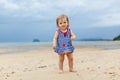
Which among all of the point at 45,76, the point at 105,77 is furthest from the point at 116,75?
the point at 45,76

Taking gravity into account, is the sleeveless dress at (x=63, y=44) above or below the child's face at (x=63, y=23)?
below

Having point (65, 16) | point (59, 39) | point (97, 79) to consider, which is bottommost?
point (97, 79)

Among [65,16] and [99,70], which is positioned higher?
[65,16]

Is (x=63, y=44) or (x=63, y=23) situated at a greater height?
(x=63, y=23)

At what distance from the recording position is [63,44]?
8.60 m

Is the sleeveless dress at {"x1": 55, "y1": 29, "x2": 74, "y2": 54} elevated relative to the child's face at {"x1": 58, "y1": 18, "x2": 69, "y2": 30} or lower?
lower

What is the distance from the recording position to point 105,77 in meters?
7.93

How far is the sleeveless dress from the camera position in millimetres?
8586

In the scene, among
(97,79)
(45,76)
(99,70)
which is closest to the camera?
(97,79)

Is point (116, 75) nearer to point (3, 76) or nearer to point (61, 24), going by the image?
point (61, 24)

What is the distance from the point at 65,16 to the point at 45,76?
4.97ft

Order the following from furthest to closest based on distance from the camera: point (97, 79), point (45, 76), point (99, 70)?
point (99, 70)
point (45, 76)
point (97, 79)

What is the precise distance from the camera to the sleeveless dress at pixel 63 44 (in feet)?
28.2

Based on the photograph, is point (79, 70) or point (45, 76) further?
point (79, 70)
